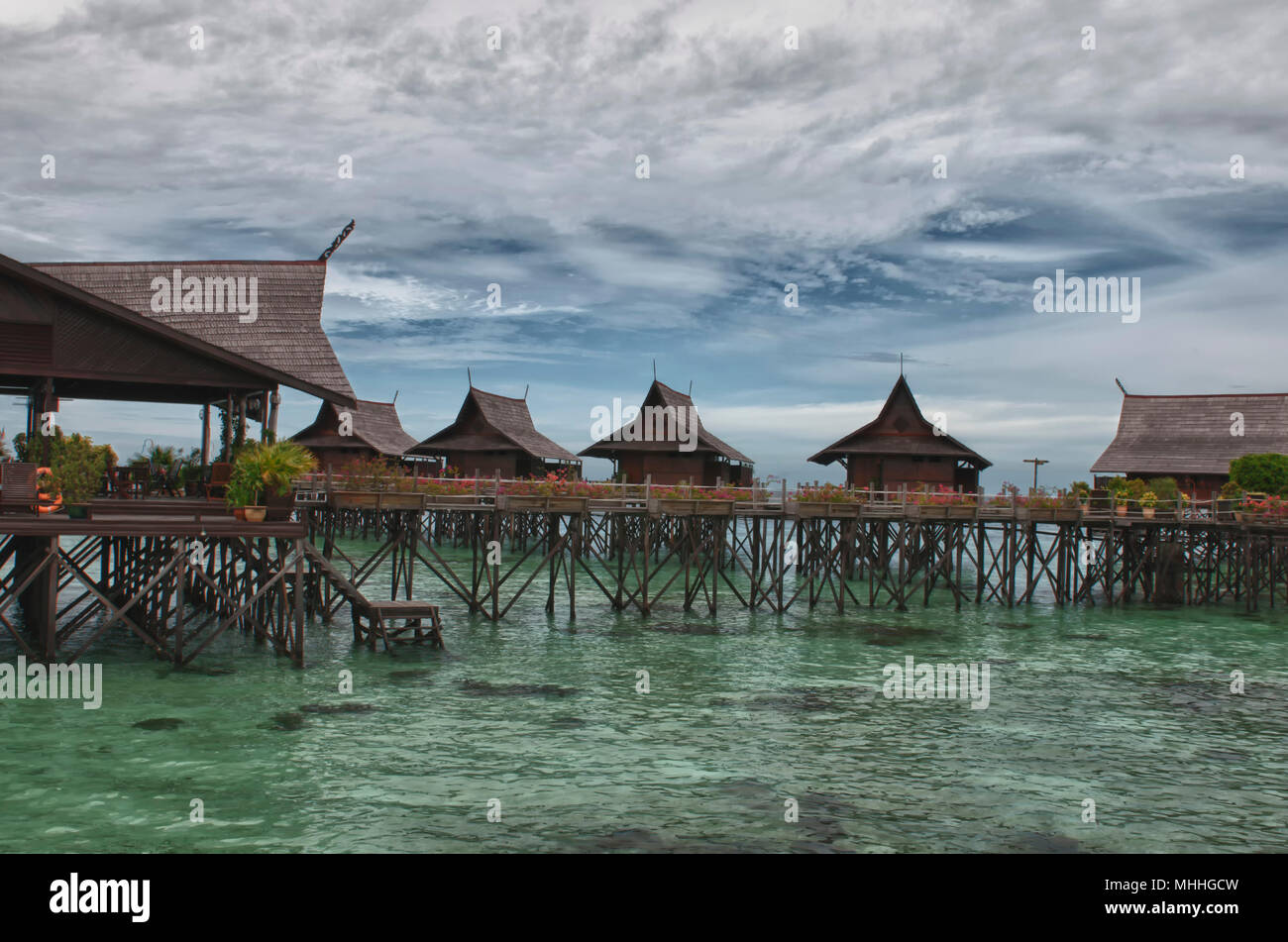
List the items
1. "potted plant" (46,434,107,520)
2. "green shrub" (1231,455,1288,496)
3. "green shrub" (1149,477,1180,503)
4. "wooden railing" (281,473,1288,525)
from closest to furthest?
"potted plant" (46,434,107,520) < "wooden railing" (281,473,1288,525) < "green shrub" (1149,477,1180,503) < "green shrub" (1231,455,1288,496)

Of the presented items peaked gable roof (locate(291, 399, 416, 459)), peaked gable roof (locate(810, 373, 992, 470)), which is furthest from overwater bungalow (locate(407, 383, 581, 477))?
peaked gable roof (locate(810, 373, 992, 470))

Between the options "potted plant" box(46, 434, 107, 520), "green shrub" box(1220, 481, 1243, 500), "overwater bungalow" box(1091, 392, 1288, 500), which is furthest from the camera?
"overwater bungalow" box(1091, 392, 1288, 500)

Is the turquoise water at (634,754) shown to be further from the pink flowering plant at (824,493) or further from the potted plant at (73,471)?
the pink flowering plant at (824,493)

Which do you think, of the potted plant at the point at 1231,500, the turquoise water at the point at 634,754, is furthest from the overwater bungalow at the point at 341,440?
the potted plant at the point at 1231,500

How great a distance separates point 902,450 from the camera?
127 ft

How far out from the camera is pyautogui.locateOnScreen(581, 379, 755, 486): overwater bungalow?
41.4m

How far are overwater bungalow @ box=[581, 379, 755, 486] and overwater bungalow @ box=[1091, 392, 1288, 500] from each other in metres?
17.0

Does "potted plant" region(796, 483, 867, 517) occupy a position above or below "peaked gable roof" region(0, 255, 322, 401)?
below

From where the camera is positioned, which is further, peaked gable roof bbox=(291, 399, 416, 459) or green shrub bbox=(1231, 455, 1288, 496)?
peaked gable roof bbox=(291, 399, 416, 459)

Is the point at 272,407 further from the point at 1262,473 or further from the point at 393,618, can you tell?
the point at 1262,473

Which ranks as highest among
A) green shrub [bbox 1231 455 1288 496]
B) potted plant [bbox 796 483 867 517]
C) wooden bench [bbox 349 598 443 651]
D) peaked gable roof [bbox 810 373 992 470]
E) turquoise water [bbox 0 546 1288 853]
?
peaked gable roof [bbox 810 373 992 470]

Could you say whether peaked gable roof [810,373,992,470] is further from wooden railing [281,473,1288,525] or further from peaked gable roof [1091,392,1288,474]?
peaked gable roof [1091,392,1288,474]
